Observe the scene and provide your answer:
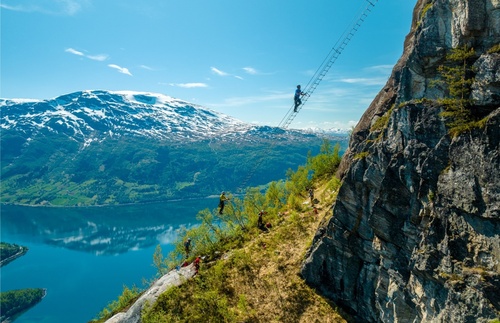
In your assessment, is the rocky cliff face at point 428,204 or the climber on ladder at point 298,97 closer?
the rocky cliff face at point 428,204

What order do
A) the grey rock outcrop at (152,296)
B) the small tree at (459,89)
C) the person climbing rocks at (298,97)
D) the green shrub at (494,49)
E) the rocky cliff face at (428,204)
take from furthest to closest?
the person climbing rocks at (298,97) → the grey rock outcrop at (152,296) → the small tree at (459,89) → the green shrub at (494,49) → the rocky cliff face at (428,204)

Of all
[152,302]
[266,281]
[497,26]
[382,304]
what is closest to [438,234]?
[382,304]

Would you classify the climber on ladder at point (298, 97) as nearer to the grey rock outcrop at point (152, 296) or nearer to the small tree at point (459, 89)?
the small tree at point (459, 89)

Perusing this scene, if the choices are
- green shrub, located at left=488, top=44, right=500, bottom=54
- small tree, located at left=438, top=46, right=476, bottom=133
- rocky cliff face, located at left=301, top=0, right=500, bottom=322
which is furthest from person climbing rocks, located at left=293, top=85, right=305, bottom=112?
green shrub, located at left=488, top=44, right=500, bottom=54

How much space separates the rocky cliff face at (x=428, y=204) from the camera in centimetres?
1823

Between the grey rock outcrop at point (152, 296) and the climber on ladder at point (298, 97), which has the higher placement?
the climber on ladder at point (298, 97)

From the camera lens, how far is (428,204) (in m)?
21.5

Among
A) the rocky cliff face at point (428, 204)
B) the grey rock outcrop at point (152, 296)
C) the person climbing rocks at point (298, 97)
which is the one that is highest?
the person climbing rocks at point (298, 97)

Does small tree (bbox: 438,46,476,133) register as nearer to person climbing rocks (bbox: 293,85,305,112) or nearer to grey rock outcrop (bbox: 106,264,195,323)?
person climbing rocks (bbox: 293,85,305,112)

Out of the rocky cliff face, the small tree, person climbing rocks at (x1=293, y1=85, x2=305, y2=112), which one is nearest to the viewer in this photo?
the rocky cliff face

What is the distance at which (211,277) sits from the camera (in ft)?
107

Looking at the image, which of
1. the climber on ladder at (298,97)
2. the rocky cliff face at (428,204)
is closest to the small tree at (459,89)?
the rocky cliff face at (428,204)

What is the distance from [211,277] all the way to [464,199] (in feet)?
77.8

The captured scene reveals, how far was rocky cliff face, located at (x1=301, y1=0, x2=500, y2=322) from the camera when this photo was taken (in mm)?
18234
